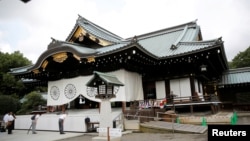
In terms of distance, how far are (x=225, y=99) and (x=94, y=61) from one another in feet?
49.2

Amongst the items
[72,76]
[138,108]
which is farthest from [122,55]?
[72,76]

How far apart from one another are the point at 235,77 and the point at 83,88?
16373 mm

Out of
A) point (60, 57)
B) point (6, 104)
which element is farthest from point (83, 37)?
point (6, 104)

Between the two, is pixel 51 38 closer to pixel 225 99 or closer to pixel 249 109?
pixel 225 99

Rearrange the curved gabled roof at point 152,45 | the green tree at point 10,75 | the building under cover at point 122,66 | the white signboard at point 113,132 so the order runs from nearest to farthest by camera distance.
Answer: the white signboard at point 113,132 → the curved gabled roof at point 152,45 → the building under cover at point 122,66 → the green tree at point 10,75

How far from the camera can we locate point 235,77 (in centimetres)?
2323

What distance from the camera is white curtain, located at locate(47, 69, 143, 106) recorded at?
570 inches

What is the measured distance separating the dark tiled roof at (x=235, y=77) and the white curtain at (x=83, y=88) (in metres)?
10.8

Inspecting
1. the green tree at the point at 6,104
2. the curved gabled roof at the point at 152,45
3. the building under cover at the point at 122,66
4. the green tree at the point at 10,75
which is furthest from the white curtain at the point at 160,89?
the green tree at the point at 10,75

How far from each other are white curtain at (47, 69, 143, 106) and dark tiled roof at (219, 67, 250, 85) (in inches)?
427

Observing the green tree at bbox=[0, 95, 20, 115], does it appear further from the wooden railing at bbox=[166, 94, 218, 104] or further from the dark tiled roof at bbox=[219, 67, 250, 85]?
the dark tiled roof at bbox=[219, 67, 250, 85]

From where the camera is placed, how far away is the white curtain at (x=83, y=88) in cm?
1448

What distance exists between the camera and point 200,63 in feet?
52.1

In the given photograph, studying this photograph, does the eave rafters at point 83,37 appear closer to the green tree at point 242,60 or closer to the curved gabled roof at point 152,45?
the curved gabled roof at point 152,45
